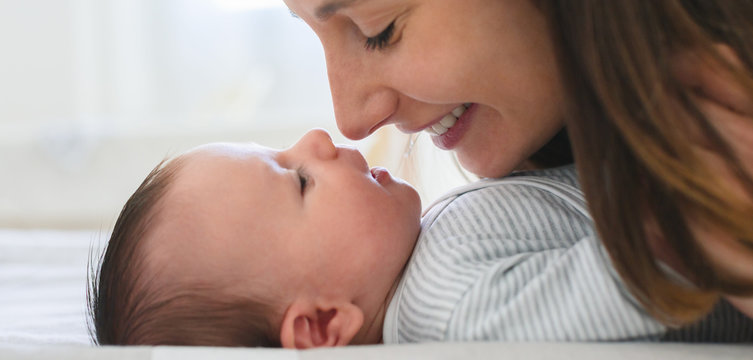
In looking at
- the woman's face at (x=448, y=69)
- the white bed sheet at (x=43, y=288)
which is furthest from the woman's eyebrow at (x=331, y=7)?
the white bed sheet at (x=43, y=288)

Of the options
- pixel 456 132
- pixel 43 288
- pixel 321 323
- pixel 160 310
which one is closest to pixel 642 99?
pixel 456 132

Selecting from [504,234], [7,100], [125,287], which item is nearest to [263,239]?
[125,287]

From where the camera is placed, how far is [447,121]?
1082 mm

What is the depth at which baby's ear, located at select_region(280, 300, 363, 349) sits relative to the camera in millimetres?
899

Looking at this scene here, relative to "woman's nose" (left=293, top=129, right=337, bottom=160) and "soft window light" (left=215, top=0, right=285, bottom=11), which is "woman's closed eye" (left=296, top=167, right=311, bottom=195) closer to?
"woman's nose" (left=293, top=129, right=337, bottom=160)

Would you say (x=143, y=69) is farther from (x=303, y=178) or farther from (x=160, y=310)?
(x=160, y=310)

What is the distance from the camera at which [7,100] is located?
11.2ft

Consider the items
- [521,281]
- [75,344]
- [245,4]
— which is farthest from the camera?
[245,4]

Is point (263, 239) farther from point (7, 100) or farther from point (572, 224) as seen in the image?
point (7, 100)

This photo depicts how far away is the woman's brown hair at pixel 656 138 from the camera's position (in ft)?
2.44

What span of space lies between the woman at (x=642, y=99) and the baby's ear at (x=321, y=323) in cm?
29

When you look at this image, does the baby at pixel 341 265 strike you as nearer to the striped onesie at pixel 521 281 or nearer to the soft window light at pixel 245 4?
the striped onesie at pixel 521 281

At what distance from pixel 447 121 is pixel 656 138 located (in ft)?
1.21

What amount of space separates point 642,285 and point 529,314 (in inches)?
4.7
